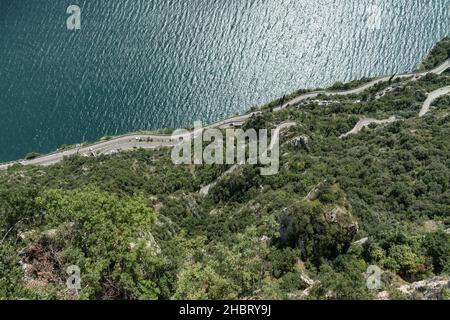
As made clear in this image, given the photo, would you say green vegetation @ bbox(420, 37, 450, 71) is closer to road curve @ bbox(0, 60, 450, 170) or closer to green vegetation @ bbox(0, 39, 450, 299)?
road curve @ bbox(0, 60, 450, 170)

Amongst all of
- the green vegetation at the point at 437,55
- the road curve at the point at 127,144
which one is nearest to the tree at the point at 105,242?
the road curve at the point at 127,144

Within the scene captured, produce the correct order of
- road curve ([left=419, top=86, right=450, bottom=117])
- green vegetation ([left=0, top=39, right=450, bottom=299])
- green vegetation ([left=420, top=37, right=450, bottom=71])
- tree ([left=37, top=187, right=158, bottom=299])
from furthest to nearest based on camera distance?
green vegetation ([left=420, top=37, right=450, bottom=71])
road curve ([left=419, top=86, right=450, bottom=117])
green vegetation ([left=0, top=39, right=450, bottom=299])
tree ([left=37, top=187, right=158, bottom=299])

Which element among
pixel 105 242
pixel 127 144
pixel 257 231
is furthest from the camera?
pixel 127 144

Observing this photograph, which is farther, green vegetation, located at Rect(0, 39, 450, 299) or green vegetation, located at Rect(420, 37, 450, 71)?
green vegetation, located at Rect(420, 37, 450, 71)

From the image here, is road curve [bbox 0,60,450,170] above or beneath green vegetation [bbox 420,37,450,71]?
beneath

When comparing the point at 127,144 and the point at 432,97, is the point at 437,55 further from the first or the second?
Answer: the point at 127,144

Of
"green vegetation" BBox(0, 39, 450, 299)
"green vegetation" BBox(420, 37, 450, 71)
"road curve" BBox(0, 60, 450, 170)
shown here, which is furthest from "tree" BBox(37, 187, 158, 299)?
"green vegetation" BBox(420, 37, 450, 71)

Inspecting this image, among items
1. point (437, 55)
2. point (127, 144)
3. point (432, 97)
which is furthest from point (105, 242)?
point (437, 55)
